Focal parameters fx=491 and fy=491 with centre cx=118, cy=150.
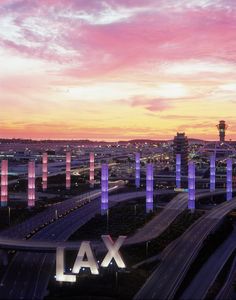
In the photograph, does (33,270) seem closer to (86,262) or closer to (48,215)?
(86,262)

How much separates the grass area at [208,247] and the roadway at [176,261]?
77 centimetres

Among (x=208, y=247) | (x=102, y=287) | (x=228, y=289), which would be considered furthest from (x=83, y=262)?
(x=208, y=247)

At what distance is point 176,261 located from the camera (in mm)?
63969

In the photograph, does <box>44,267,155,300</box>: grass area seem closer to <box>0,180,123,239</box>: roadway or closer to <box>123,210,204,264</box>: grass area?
<box>123,210,204,264</box>: grass area

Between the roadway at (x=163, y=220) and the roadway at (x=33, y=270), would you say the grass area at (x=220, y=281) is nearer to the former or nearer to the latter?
the roadway at (x=163, y=220)

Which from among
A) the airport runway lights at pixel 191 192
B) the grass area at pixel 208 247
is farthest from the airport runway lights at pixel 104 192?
the grass area at pixel 208 247

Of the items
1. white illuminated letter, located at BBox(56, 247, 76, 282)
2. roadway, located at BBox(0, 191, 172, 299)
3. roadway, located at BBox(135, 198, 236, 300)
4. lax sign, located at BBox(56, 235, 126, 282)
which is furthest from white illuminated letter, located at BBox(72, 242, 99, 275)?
roadway, located at BBox(135, 198, 236, 300)

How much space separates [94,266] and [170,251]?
673 inches

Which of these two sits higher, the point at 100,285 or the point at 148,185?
the point at 148,185

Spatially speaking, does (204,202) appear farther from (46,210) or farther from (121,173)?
(121,173)

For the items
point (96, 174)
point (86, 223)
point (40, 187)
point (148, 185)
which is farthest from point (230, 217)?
point (96, 174)

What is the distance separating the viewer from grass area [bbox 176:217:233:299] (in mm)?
58584

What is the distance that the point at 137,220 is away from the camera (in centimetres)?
9131

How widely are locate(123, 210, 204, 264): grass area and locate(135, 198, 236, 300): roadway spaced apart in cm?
100
